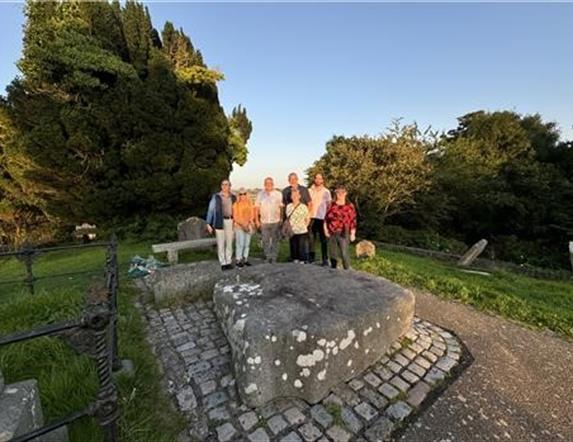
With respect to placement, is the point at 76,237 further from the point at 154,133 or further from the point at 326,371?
the point at 326,371

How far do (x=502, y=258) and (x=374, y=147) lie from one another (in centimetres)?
823

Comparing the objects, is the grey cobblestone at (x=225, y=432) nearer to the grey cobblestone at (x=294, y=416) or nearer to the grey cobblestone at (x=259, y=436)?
the grey cobblestone at (x=259, y=436)

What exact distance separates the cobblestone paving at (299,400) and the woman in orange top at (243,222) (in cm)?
Answer: 235

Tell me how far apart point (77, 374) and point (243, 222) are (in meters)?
3.61

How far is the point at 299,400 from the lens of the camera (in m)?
2.68

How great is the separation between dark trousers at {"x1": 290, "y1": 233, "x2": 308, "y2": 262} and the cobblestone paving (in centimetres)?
253

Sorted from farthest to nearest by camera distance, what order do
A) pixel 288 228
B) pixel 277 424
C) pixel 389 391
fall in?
pixel 288 228, pixel 389 391, pixel 277 424

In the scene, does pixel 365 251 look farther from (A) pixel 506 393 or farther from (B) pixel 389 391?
(B) pixel 389 391

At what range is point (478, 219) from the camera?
1908 centimetres

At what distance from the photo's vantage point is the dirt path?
245 cm

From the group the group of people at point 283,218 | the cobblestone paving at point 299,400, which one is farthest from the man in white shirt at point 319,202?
the cobblestone paving at point 299,400

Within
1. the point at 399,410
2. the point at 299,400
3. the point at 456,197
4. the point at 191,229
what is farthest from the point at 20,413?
the point at 456,197

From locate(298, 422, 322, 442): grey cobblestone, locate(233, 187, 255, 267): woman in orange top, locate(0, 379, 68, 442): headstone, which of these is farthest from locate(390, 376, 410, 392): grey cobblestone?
locate(233, 187, 255, 267): woman in orange top

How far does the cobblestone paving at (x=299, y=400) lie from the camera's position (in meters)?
2.39
